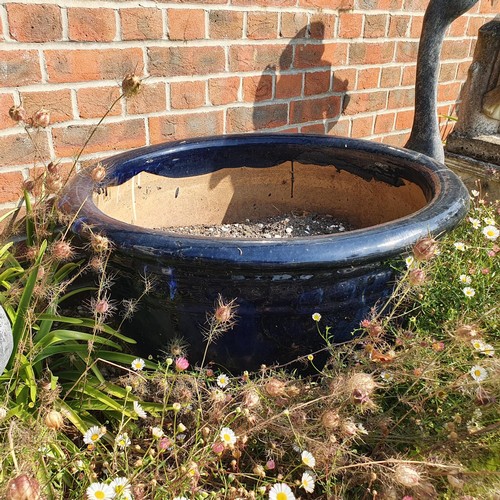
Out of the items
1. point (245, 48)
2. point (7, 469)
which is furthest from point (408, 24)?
point (7, 469)

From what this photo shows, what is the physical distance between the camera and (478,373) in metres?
1.12

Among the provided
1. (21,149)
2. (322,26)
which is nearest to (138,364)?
(21,149)

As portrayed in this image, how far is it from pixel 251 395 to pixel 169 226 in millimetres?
941

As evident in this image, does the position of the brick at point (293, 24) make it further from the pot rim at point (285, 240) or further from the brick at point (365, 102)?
the pot rim at point (285, 240)

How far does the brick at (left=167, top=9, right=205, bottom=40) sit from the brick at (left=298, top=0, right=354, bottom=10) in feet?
1.69

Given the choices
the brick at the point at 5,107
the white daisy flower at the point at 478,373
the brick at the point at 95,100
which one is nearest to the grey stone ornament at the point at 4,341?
the brick at the point at 5,107

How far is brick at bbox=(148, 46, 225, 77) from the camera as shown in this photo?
6.14ft

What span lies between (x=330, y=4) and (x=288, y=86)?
407 millimetres

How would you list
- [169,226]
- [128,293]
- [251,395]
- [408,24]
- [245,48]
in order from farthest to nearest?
[408,24] → [245,48] → [169,226] → [128,293] → [251,395]

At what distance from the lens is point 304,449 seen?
3.80 feet

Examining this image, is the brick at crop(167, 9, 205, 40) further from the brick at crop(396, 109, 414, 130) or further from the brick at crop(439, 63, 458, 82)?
the brick at crop(439, 63, 458, 82)

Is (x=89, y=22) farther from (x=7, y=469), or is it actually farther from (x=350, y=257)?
(x=7, y=469)

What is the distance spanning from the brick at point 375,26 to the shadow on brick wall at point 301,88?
9.9 inches

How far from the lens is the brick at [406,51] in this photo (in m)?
2.72
